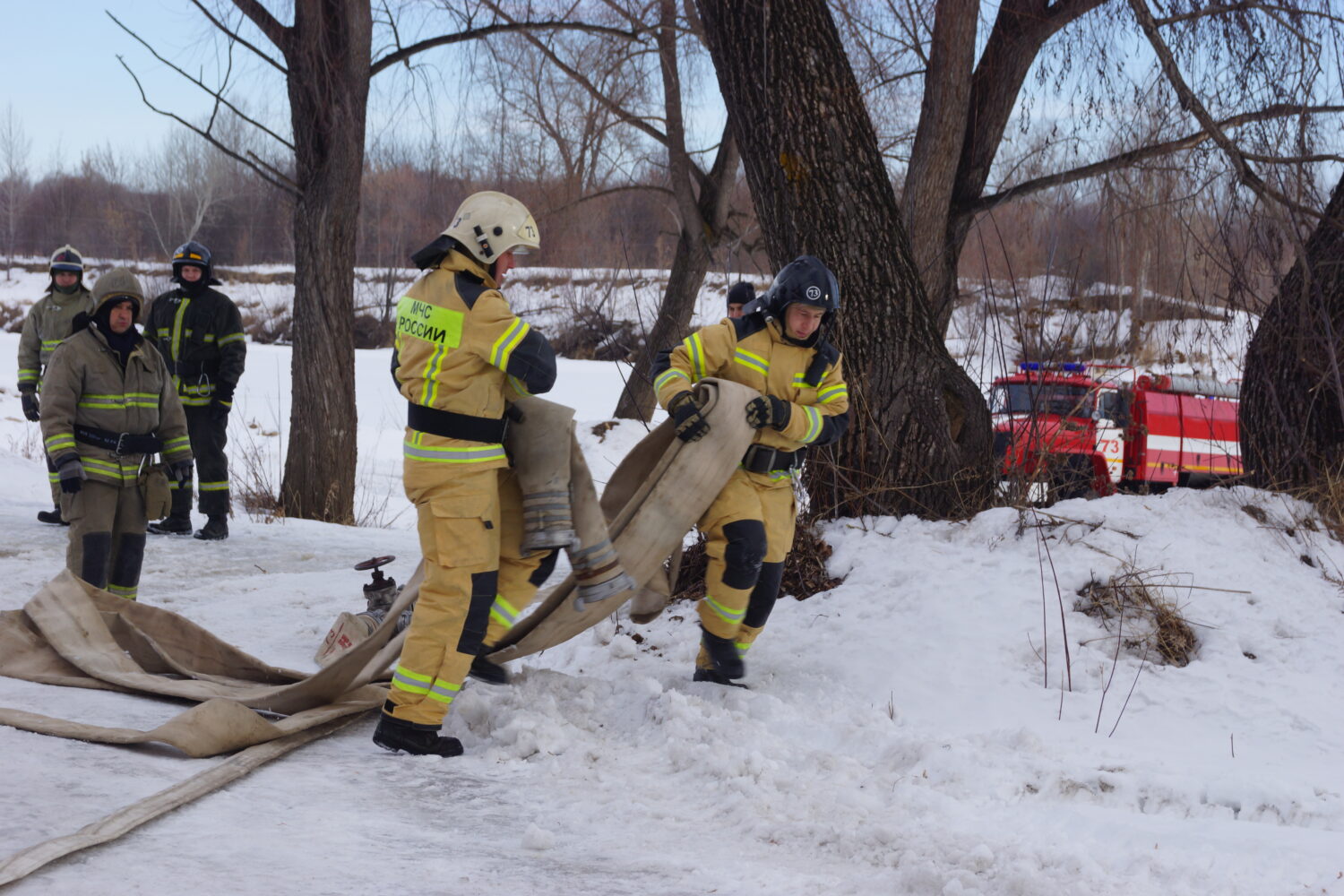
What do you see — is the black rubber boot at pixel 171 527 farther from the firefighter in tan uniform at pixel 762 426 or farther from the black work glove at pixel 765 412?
the black work glove at pixel 765 412

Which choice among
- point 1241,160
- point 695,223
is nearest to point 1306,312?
point 1241,160

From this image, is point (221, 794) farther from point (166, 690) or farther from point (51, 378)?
point (51, 378)

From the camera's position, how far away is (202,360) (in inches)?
319

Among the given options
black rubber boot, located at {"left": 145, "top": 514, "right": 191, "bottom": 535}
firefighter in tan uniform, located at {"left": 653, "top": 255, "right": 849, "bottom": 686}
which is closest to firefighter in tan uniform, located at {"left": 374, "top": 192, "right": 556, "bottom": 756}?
firefighter in tan uniform, located at {"left": 653, "top": 255, "right": 849, "bottom": 686}

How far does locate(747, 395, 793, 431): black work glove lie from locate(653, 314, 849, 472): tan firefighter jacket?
221 mm

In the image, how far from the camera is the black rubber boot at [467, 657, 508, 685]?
434 cm

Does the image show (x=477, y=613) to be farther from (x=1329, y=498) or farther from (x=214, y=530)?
(x=214, y=530)

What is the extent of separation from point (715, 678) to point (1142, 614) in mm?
1967

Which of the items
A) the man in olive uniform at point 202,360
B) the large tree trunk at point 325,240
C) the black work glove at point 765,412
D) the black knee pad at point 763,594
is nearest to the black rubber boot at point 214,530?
the man in olive uniform at point 202,360

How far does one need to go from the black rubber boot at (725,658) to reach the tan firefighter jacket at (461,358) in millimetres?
1329

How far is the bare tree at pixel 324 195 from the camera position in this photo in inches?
352

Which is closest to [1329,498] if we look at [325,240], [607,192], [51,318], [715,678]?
[715,678]

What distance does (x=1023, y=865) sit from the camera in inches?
107

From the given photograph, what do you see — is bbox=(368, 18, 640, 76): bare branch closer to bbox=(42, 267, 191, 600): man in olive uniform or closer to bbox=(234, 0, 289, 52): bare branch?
bbox=(234, 0, 289, 52): bare branch
